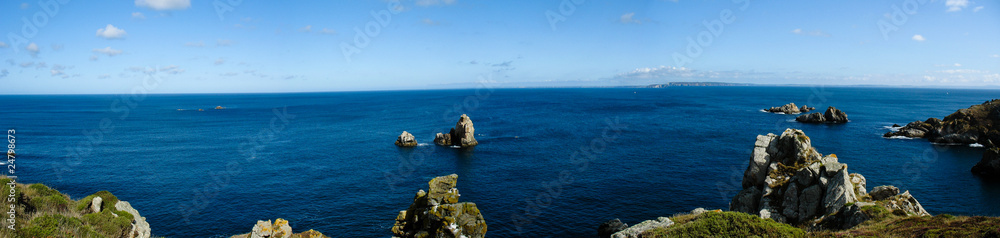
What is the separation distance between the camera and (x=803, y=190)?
3578cm

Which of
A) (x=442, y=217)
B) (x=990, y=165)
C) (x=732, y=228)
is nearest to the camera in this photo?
(x=732, y=228)

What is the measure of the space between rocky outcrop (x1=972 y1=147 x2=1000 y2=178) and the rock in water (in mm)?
60274

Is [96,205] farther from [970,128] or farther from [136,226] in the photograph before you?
[970,128]

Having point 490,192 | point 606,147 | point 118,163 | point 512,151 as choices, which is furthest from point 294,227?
point 606,147

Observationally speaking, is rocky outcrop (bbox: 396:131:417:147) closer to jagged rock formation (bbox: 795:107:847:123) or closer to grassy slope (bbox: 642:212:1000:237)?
grassy slope (bbox: 642:212:1000:237)

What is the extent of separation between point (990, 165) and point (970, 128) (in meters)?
37.1

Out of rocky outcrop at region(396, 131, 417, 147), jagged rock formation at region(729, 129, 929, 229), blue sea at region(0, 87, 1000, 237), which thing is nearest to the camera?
jagged rock formation at region(729, 129, 929, 229)

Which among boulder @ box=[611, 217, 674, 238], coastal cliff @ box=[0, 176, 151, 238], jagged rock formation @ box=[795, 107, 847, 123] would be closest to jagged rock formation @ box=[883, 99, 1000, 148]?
jagged rock formation @ box=[795, 107, 847, 123]

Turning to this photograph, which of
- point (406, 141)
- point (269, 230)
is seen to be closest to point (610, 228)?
point (269, 230)

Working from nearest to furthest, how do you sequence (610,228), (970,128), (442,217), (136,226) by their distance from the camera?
(136,226), (442,217), (610,228), (970,128)

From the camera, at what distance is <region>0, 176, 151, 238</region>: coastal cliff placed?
22547 mm

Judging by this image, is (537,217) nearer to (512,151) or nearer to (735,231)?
(735,231)

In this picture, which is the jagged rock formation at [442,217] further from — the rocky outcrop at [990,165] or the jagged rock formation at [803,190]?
the rocky outcrop at [990,165]

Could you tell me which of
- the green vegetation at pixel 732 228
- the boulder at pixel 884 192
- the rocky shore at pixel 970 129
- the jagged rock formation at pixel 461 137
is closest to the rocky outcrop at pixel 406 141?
the jagged rock formation at pixel 461 137
